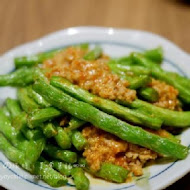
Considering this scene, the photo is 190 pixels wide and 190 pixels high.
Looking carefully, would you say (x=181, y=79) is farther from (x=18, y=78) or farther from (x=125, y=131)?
(x=18, y=78)

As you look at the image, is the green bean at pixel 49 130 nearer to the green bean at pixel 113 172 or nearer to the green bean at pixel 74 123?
the green bean at pixel 74 123

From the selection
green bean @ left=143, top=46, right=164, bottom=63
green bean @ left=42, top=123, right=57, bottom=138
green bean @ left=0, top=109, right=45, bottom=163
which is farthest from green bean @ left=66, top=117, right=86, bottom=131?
green bean @ left=143, top=46, right=164, bottom=63

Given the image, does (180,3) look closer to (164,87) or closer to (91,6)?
(91,6)

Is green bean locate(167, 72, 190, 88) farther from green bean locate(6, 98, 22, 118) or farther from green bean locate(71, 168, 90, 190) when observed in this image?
green bean locate(6, 98, 22, 118)

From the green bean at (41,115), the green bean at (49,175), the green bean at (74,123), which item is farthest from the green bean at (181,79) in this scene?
the green bean at (49,175)

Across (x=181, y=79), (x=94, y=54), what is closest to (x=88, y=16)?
(x=94, y=54)

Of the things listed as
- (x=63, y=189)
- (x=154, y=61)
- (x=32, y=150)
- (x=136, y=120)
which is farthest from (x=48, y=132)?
(x=154, y=61)
